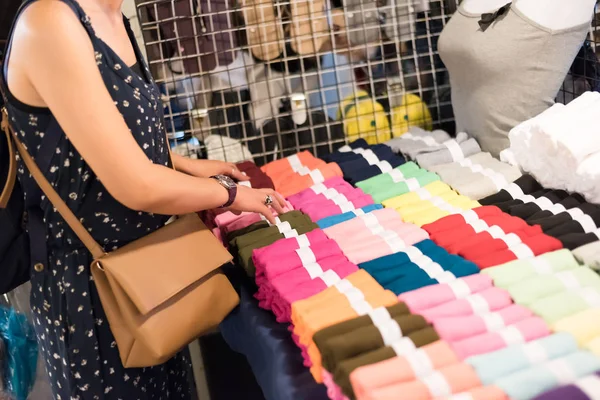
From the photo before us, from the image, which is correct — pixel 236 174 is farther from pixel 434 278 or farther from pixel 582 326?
pixel 582 326

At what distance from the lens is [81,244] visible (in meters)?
1.21

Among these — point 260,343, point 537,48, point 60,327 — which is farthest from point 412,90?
point 60,327

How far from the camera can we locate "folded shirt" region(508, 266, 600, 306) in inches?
39.9

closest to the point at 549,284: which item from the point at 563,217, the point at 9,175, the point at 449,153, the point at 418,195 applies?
the point at 563,217

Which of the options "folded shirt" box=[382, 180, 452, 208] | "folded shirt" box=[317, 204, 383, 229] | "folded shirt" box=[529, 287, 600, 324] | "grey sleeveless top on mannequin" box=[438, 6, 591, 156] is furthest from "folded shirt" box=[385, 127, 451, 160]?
"folded shirt" box=[529, 287, 600, 324]

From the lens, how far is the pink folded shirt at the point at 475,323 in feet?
3.07

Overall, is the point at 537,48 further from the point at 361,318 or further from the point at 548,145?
the point at 361,318

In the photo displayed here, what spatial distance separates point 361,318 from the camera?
97 centimetres

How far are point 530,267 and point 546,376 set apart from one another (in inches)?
12.4

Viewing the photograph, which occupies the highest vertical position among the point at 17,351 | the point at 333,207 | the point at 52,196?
the point at 52,196

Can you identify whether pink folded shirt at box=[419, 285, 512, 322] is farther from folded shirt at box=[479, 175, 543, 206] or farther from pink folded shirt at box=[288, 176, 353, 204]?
pink folded shirt at box=[288, 176, 353, 204]

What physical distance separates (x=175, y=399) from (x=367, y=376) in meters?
0.72

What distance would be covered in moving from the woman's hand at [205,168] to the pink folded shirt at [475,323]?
775mm

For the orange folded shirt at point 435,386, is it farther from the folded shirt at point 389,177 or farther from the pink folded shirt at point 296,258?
the folded shirt at point 389,177
